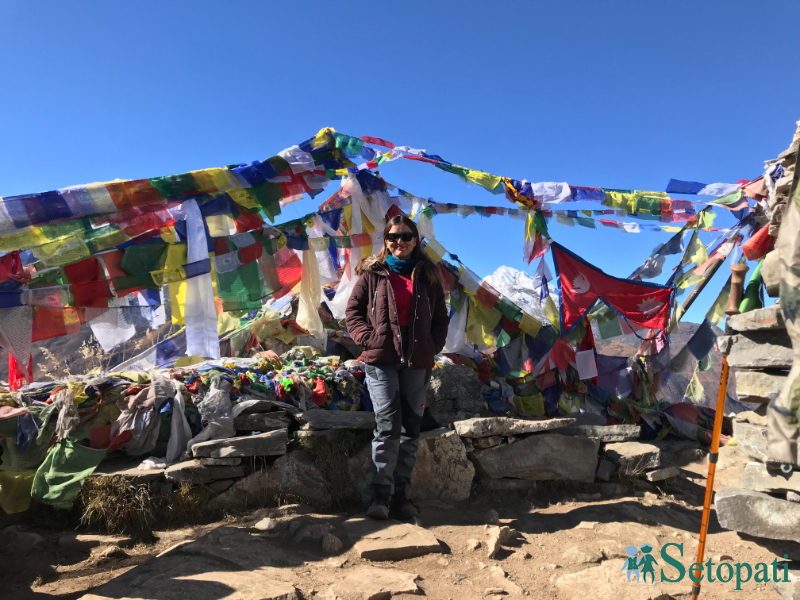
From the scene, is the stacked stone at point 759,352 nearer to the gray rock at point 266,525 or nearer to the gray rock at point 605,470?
the gray rock at point 605,470

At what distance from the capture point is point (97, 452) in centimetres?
418

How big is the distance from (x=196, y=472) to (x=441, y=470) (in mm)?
2111

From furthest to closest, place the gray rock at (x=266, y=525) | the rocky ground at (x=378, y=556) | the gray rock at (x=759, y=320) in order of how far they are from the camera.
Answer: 1. the gray rock at (x=266, y=525)
2. the rocky ground at (x=378, y=556)
3. the gray rock at (x=759, y=320)

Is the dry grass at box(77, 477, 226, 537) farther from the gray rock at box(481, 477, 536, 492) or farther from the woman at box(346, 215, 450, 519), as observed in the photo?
the gray rock at box(481, 477, 536, 492)

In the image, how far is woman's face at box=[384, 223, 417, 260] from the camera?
4.00m

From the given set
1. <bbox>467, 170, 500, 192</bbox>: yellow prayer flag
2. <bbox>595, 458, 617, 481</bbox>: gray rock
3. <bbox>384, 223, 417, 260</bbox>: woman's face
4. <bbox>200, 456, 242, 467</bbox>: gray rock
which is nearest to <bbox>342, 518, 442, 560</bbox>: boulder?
<bbox>200, 456, 242, 467</bbox>: gray rock

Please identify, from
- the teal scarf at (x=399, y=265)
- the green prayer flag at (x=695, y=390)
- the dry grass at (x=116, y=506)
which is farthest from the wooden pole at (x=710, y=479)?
the green prayer flag at (x=695, y=390)

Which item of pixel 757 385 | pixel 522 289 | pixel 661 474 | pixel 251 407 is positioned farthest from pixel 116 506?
pixel 522 289

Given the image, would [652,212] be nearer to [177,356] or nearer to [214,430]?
[214,430]

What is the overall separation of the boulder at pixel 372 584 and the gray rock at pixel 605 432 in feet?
9.54

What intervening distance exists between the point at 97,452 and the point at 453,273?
462 centimetres

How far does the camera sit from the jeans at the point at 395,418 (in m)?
3.73

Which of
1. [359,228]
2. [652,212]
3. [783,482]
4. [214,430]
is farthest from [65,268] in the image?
[652,212]

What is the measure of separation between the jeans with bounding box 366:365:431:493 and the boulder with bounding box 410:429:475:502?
656 millimetres
